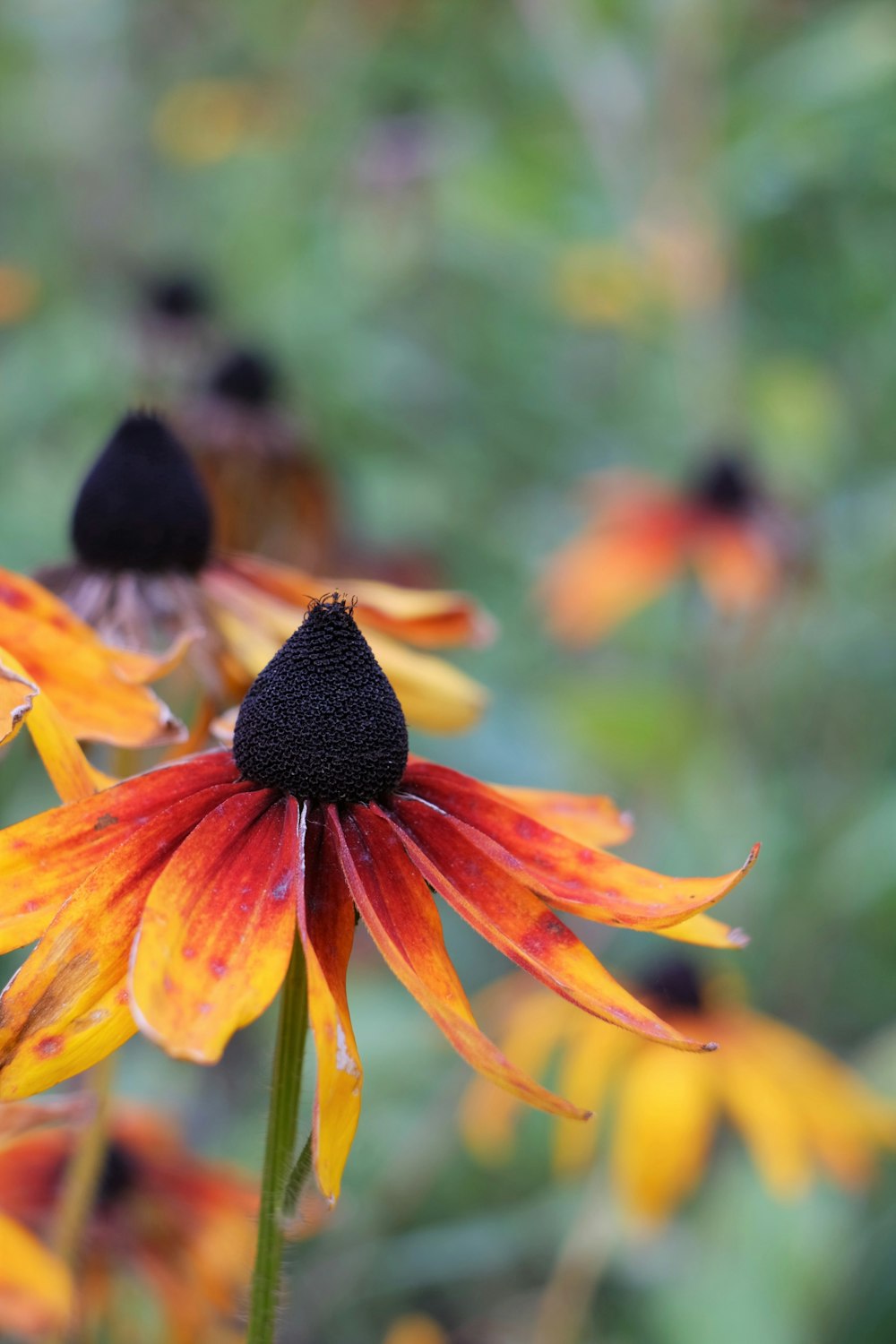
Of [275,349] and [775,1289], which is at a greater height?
[275,349]

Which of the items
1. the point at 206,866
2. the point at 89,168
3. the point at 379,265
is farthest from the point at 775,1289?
the point at 89,168

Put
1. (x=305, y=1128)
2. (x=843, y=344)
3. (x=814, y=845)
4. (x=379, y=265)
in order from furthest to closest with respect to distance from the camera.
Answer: (x=379, y=265), (x=843, y=344), (x=814, y=845), (x=305, y=1128)

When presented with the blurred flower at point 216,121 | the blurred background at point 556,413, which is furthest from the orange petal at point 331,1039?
the blurred flower at point 216,121

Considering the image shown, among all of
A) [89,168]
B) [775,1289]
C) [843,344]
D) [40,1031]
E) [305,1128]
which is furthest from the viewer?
[89,168]

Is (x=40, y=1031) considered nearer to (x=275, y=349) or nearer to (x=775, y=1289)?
(x=775, y=1289)

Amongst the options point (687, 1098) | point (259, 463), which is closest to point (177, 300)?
point (259, 463)

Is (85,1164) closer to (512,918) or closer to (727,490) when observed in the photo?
(512,918)
